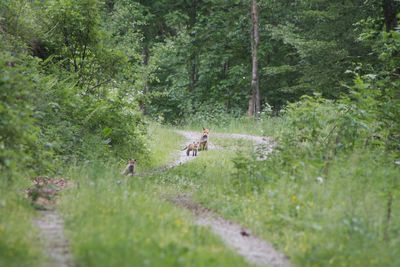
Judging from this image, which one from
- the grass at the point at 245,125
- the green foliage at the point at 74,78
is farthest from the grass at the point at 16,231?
the grass at the point at 245,125

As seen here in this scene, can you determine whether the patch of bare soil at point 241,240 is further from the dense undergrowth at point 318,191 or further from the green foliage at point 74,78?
the green foliage at point 74,78

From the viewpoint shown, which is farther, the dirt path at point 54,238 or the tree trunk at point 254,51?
the tree trunk at point 254,51

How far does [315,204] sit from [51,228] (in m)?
4.73

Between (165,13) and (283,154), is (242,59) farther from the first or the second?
(283,154)

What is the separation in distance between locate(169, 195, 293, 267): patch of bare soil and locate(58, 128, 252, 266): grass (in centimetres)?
36

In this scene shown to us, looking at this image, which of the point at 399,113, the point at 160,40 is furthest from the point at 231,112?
the point at 399,113

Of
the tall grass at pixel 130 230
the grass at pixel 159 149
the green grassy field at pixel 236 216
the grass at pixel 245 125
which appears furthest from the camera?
the grass at pixel 245 125

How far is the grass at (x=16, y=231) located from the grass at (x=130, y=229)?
529 millimetres

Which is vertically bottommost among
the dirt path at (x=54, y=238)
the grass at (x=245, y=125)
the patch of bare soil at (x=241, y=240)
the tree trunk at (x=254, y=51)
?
the patch of bare soil at (x=241, y=240)

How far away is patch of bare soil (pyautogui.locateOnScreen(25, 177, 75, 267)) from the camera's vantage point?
5.01 m

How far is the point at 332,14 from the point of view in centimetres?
2155

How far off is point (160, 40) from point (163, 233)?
29528 millimetres

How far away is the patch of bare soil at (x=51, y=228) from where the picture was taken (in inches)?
197

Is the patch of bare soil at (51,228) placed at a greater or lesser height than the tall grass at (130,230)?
lesser
